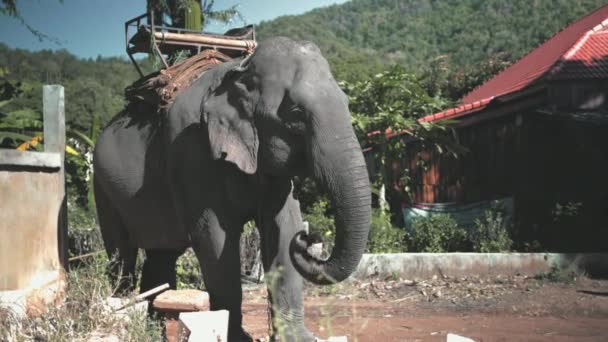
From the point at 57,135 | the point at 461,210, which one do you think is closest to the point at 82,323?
the point at 57,135

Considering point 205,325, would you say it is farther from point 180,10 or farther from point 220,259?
point 180,10

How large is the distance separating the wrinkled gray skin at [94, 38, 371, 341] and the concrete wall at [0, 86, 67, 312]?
57cm

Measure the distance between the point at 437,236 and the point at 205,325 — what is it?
7191 mm

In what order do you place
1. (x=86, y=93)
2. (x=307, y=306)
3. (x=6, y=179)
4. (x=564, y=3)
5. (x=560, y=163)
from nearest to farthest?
(x=6, y=179) < (x=307, y=306) < (x=560, y=163) < (x=86, y=93) < (x=564, y=3)

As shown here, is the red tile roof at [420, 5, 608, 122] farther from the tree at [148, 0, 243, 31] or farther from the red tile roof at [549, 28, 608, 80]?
the tree at [148, 0, 243, 31]

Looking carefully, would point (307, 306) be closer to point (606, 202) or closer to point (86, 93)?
point (606, 202)

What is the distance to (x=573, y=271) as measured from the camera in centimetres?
843

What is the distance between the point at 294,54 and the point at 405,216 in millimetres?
8487

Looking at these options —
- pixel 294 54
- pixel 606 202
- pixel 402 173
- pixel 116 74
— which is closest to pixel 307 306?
pixel 294 54

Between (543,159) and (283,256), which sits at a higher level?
(543,159)

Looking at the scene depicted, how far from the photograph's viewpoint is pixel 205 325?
324 cm

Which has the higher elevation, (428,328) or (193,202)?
(193,202)

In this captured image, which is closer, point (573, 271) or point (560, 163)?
point (573, 271)

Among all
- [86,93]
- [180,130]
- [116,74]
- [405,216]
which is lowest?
[405,216]
